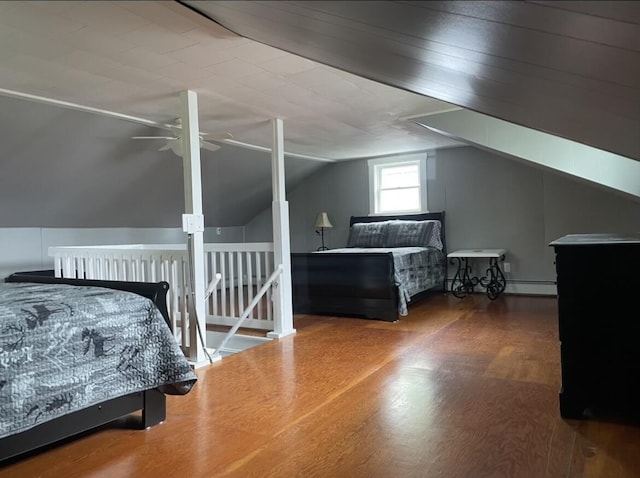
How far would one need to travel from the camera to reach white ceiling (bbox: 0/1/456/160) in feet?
7.47

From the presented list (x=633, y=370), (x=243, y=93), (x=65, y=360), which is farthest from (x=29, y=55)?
(x=633, y=370)

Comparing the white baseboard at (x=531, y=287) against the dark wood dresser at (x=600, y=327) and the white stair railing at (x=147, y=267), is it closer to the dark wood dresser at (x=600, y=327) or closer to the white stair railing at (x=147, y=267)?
Answer: the white stair railing at (x=147, y=267)

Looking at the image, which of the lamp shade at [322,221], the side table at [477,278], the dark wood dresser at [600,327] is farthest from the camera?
the lamp shade at [322,221]

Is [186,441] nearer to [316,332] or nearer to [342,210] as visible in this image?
[316,332]

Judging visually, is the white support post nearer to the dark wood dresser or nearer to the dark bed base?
the dark bed base

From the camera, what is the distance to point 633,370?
222 cm

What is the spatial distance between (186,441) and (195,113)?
2.34 meters

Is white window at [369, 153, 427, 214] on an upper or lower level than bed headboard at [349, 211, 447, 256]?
upper

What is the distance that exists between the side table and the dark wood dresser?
11.4ft

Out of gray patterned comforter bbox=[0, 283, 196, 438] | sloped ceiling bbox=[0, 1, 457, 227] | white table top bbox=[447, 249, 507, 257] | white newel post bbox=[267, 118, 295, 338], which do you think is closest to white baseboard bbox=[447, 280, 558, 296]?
white table top bbox=[447, 249, 507, 257]

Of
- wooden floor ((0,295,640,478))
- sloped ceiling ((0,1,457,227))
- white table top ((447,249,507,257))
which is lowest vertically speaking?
wooden floor ((0,295,640,478))

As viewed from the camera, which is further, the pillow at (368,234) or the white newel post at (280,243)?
the pillow at (368,234)

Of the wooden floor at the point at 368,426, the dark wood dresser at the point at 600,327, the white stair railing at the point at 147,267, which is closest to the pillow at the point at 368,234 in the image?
the white stair railing at the point at 147,267

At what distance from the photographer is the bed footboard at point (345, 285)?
4.79 metres
